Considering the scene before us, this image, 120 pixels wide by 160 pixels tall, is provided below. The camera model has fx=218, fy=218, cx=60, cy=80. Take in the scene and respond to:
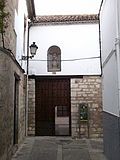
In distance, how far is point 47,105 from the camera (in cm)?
1047

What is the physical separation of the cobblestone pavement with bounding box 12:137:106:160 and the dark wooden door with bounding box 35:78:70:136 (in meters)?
1.34

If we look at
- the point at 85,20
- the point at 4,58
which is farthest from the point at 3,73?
the point at 85,20

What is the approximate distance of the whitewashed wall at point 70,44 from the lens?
10336 mm

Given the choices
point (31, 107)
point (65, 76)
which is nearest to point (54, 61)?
point (65, 76)

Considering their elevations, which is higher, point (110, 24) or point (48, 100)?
point (110, 24)

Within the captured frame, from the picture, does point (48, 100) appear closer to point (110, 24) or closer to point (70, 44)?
point (70, 44)

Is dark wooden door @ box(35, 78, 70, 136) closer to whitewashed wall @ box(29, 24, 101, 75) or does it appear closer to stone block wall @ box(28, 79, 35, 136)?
stone block wall @ box(28, 79, 35, 136)

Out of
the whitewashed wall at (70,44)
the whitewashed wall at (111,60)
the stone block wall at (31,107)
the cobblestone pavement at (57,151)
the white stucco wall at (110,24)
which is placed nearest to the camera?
the whitewashed wall at (111,60)

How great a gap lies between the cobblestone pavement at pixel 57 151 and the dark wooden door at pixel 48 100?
4.39ft

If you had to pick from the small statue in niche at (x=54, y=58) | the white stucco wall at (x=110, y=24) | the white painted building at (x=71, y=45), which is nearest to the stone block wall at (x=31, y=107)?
the white painted building at (x=71, y=45)

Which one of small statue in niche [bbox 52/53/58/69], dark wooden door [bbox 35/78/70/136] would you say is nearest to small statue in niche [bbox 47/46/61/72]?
small statue in niche [bbox 52/53/58/69]

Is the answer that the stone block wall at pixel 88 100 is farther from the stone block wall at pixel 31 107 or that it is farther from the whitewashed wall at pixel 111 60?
the whitewashed wall at pixel 111 60

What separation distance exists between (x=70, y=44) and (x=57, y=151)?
5.24 meters

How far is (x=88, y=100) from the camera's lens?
1016 centimetres
